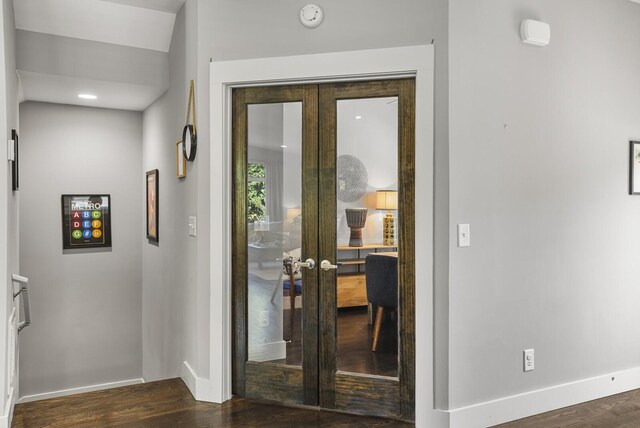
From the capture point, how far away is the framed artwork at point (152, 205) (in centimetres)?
411

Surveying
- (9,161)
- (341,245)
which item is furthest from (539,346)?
(9,161)

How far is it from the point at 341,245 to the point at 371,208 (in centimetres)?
29

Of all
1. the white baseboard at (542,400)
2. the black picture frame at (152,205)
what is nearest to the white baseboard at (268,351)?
the white baseboard at (542,400)

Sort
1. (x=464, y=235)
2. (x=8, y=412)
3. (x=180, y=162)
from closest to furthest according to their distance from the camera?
1. (x=8, y=412)
2. (x=464, y=235)
3. (x=180, y=162)

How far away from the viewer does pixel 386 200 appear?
2689 mm

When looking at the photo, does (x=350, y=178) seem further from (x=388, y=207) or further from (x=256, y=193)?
(x=256, y=193)

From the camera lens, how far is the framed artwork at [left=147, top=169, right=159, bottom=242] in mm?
4109

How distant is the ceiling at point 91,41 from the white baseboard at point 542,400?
10.6ft

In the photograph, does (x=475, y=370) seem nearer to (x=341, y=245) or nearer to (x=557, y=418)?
(x=557, y=418)

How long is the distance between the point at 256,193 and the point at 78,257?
8.55 feet

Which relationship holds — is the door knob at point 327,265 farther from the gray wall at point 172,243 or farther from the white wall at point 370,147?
the gray wall at point 172,243

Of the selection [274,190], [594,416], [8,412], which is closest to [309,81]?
[274,190]

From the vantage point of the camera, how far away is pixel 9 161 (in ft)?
8.28

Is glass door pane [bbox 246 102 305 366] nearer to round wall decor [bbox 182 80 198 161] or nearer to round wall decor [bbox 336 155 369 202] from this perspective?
round wall decor [bbox 336 155 369 202]
